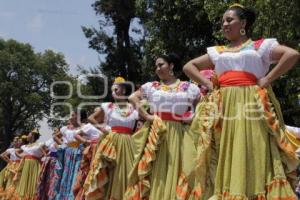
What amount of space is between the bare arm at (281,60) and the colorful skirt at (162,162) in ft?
4.85

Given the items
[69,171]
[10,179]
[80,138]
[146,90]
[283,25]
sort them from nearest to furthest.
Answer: [146,90] < [80,138] < [283,25] < [69,171] < [10,179]

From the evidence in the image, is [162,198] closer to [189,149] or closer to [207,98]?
[189,149]

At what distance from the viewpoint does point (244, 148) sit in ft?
13.0

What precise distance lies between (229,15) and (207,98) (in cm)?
70

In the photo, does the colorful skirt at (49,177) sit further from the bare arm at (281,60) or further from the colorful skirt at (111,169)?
the bare arm at (281,60)

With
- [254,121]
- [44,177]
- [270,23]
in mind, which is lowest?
[44,177]

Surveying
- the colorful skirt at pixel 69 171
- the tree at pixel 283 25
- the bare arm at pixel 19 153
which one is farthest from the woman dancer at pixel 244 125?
the bare arm at pixel 19 153

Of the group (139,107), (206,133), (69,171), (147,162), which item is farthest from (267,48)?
(69,171)

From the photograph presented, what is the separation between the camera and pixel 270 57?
13.8 ft

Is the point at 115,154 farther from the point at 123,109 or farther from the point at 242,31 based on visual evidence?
the point at 242,31

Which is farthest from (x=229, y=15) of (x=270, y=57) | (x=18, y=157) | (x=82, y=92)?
(x=82, y=92)

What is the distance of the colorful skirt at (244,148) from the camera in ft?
12.7

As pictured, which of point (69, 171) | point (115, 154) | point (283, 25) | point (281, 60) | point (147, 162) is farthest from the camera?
point (69, 171)

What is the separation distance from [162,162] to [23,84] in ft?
120
